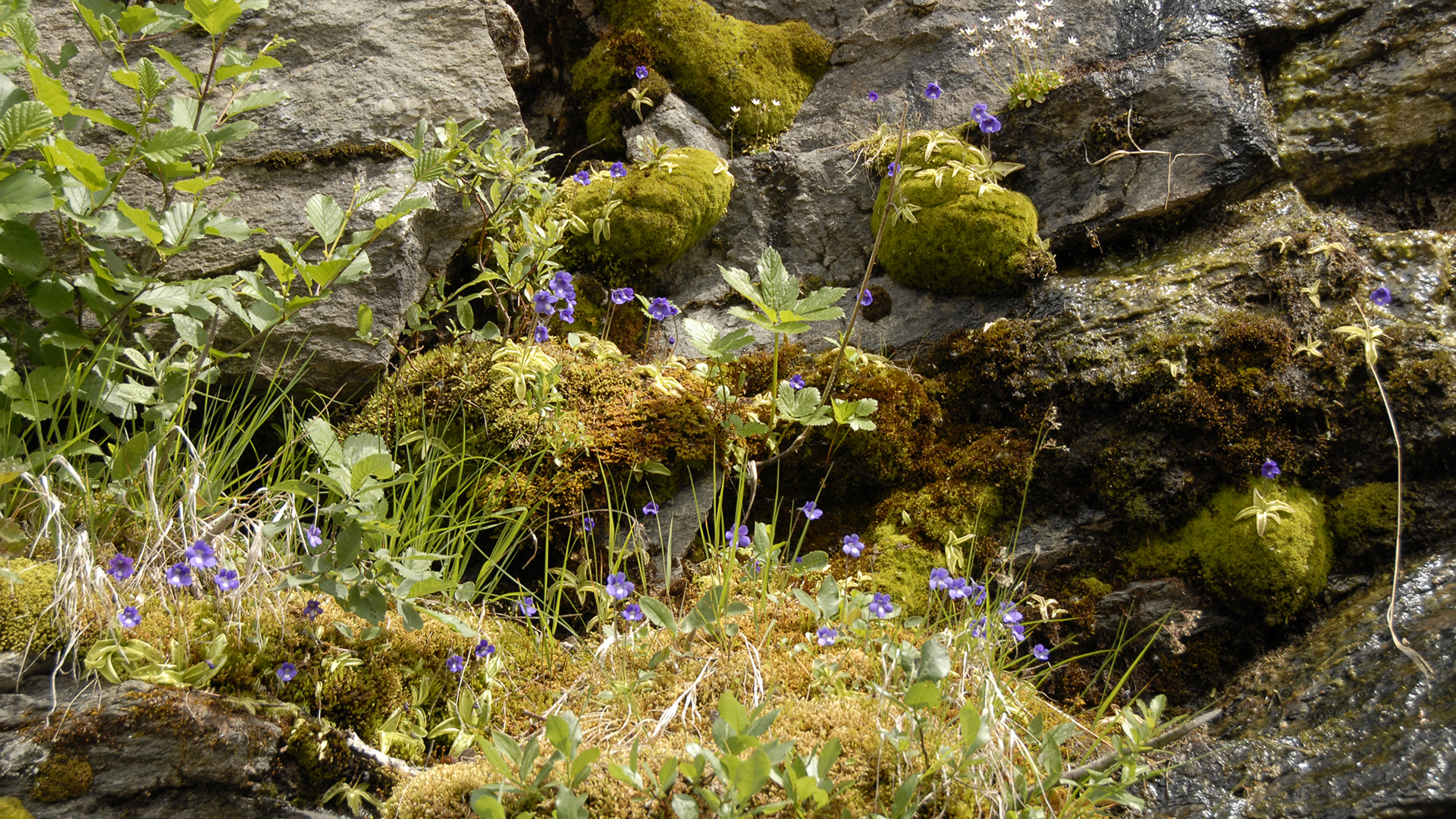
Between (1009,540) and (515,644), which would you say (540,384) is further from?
(1009,540)

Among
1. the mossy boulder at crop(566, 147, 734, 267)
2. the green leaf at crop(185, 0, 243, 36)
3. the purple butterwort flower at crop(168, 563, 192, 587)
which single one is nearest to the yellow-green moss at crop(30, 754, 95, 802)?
the purple butterwort flower at crop(168, 563, 192, 587)

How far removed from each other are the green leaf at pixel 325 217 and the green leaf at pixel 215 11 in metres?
0.51

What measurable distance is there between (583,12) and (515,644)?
4249 millimetres

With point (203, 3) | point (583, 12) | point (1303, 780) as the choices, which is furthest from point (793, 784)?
point (583, 12)

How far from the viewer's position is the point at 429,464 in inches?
126

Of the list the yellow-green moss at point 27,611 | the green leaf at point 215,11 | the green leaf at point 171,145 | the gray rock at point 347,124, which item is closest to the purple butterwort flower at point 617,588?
the yellow-green moss at point 27,611

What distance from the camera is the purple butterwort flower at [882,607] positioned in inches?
101

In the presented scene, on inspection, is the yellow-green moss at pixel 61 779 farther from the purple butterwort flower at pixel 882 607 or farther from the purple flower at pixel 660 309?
the purple flower at pixel 660 309

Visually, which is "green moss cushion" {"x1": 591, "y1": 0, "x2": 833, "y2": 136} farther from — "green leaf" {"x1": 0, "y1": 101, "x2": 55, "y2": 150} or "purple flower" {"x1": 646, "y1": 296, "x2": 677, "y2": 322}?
"green leaf" {"x1": 0, "y1": 101, "x2": 55, "y2": 150}

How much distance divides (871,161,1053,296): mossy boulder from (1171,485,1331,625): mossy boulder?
144cm

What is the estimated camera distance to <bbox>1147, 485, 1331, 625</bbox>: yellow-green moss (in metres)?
3.06

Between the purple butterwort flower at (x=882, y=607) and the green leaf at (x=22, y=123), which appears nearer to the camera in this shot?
the green leaf at (x=22, y=123)

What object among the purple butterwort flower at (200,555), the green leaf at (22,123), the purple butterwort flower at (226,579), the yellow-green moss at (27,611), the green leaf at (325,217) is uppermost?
the green leaf at (22,123)

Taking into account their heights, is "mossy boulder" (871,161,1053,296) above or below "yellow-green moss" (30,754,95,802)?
above
